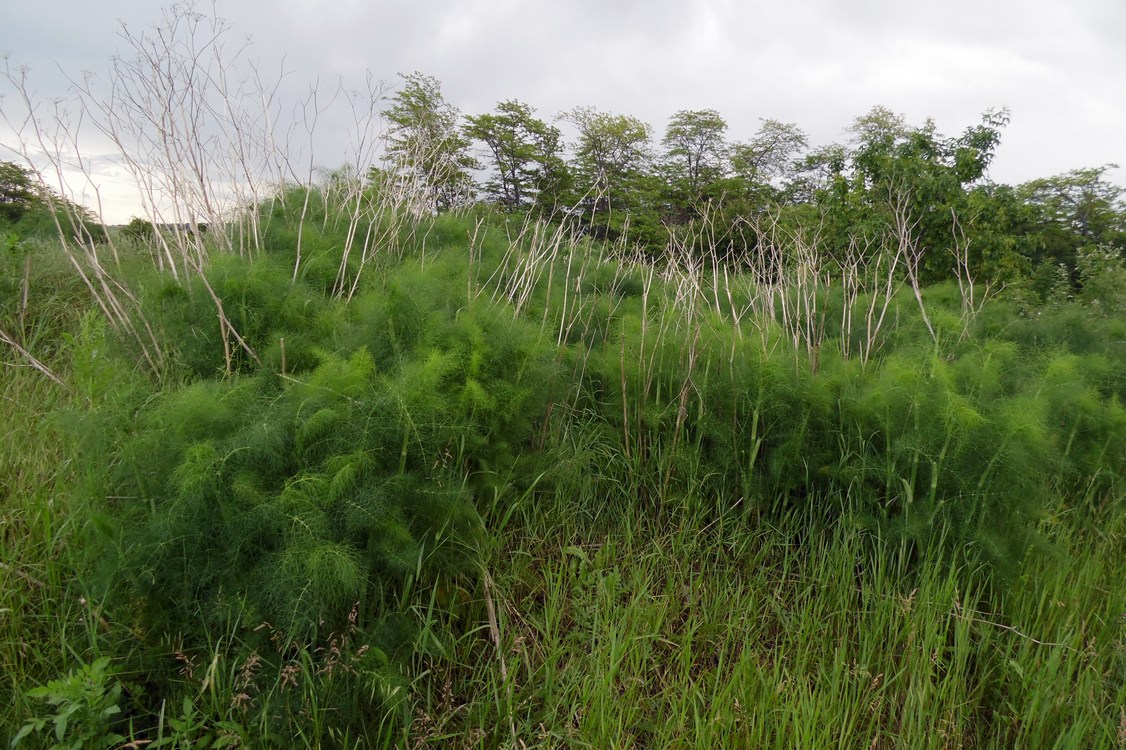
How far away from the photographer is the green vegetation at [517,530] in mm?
2127

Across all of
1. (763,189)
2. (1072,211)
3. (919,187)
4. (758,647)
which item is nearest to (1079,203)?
(1072,211)

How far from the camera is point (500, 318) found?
327cm

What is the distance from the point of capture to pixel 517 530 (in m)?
2.96

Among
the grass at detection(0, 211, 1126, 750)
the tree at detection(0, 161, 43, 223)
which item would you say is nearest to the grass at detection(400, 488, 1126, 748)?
the grass at detection(0, 211, 1126, 750)

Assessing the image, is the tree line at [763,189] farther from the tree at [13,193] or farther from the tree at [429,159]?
the tree at [13,193]

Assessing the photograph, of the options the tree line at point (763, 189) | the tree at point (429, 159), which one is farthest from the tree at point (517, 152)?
the tree at point (429, 159)

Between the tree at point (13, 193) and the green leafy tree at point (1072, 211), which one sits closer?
the tree at point (13, 193)

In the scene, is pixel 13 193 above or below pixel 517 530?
above

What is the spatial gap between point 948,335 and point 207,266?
4.73 metres

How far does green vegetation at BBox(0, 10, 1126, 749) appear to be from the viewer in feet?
6.98

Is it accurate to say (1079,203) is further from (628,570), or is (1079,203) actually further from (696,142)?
(628,570)

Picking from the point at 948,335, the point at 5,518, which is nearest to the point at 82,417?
the point at 5,518

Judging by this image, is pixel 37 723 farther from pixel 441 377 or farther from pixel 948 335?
A: pixel 948 335

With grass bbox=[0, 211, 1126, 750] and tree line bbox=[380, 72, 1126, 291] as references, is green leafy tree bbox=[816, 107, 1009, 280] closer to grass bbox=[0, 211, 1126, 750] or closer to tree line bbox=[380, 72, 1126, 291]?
tree line bbox=[380, 72, 1126, 291]
